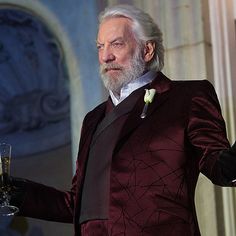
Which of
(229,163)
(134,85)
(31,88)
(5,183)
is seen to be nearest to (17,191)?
(5,183)

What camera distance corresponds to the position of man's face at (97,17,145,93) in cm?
171

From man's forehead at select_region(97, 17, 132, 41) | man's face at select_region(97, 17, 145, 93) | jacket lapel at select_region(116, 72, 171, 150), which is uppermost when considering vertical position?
man's forehead at select_region(97, 17, 132, 41)

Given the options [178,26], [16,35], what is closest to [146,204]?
[178,26]

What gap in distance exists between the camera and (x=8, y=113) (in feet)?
9.19

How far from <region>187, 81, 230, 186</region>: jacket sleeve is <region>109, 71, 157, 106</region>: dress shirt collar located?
0.53 feet

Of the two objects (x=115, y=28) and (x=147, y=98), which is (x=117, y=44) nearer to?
(x=115, y=28)

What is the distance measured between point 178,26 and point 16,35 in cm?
75

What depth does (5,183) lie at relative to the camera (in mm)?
1745

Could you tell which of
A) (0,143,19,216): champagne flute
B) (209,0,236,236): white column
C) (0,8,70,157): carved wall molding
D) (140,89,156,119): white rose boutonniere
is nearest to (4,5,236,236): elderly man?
(140,89,156,119): white rose boutonniere

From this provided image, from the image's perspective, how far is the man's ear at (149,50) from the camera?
1.75 metres

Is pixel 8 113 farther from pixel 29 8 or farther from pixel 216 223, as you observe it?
pixel 216 223

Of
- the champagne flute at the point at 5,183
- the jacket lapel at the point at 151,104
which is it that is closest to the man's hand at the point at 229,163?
the jacket lapel at the point at 151,104

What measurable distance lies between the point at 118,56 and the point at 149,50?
0.10 metres

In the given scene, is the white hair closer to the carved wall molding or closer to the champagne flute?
the champagne flute
